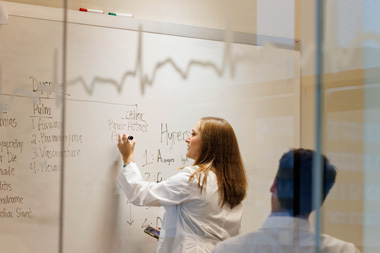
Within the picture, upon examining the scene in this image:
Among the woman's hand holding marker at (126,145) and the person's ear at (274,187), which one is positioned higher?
the woman's hand holding marker at (126,145)

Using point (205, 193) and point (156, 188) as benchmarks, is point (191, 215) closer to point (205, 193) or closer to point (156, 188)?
point (205, 193)

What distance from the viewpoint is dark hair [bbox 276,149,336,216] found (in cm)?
211

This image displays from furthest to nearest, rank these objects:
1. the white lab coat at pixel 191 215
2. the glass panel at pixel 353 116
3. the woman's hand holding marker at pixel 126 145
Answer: the woman's hand holding marker at pixel 126 145, the glass panel at pixel 353 116, the white lab coat at pixel 191 215

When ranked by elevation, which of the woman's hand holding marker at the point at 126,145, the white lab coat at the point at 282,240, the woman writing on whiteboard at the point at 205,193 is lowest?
the white lab coat at the point at 282,240

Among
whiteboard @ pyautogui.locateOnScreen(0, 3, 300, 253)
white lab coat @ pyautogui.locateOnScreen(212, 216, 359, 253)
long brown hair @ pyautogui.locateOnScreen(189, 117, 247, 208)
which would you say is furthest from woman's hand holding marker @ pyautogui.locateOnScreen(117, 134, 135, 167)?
white lab coat @ pyautogui.locateOnScreen(212, 216, 359, 253)

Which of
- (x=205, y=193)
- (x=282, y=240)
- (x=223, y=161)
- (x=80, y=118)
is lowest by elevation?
(x=282, y=240)

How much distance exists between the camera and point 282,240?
210 cm

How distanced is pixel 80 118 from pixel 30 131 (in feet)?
0.69

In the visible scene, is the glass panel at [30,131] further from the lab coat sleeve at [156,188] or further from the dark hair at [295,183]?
the dark hair at [295,183]

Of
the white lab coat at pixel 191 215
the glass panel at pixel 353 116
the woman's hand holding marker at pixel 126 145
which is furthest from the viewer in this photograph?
the woman's hand holding marker at pixel 126 145

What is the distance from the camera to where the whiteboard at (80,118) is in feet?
7.45

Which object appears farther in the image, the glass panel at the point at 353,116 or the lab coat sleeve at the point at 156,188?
the glass panel at the point at 353,116

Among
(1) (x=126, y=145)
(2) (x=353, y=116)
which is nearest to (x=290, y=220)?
(2) (x=353, y=116)

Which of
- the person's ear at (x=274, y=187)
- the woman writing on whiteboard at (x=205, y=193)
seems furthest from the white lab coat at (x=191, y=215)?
the person's ear at (x=274, y=187)
